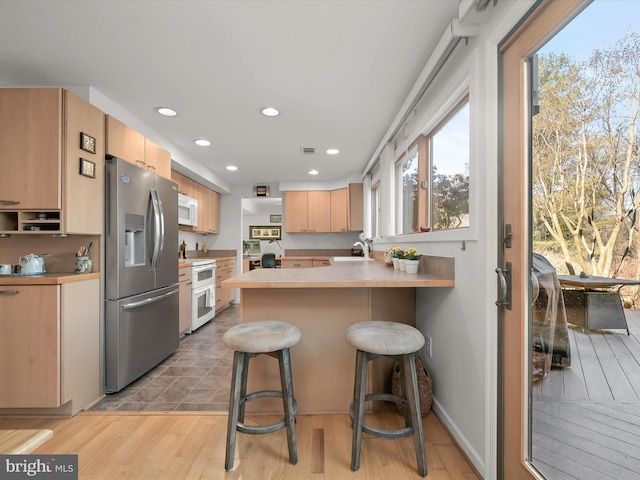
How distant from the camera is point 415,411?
4.89 feet

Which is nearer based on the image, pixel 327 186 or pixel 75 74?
pixel 75 74

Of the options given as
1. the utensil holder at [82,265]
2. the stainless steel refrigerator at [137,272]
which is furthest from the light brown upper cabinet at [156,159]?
the utensil holder at [82,265]

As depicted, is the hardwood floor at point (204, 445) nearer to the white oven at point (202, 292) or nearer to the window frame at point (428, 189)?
the window frame at point (428, 189)

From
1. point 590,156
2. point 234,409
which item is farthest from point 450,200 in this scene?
point 234,409

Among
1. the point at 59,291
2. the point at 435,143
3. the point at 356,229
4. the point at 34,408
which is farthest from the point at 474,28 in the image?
the point at 356,229

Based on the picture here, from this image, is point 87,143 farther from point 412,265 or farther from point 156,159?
point 412,265

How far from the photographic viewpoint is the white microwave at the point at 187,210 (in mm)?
4176

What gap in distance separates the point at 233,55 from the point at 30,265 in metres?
1.96

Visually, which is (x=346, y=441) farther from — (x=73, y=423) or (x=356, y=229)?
(x=356, y=229)

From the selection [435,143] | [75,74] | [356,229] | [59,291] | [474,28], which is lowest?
[59,291]

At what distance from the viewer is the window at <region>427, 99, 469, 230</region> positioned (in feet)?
6.36

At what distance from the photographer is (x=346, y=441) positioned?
5.60 feet

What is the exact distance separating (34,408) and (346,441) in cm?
201

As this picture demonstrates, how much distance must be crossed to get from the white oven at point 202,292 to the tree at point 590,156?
149 inches
